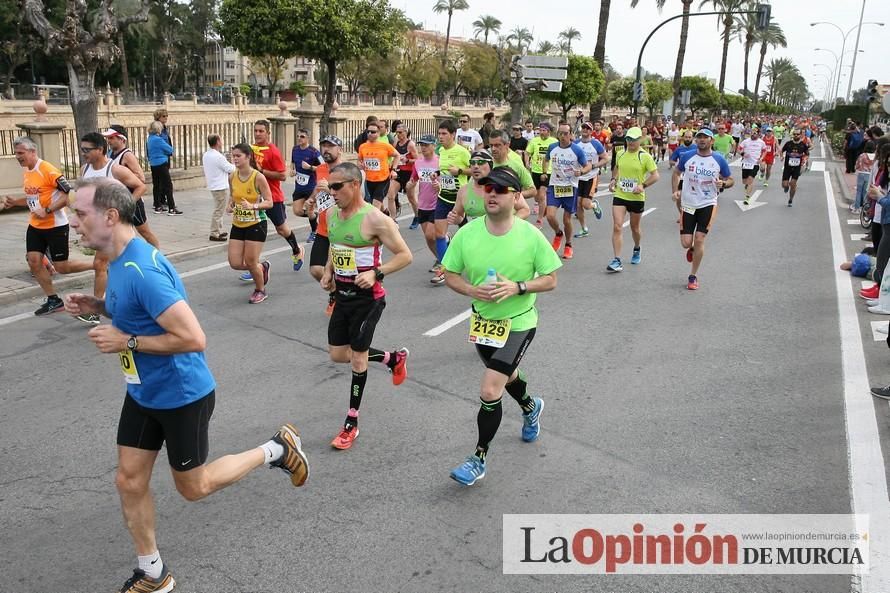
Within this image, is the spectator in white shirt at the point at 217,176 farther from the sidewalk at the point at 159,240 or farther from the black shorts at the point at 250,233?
the black shorts at the point at 250,233

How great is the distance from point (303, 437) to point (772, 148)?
76.9 ft

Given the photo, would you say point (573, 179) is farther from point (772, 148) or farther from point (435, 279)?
point (772, 148)

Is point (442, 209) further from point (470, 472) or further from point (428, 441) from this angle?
point (470, 472)

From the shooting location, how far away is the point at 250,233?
7965 millimetres

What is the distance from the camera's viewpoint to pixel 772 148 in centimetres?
2420

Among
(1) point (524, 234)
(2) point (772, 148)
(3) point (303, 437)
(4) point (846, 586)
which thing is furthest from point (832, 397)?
(2) point (772, 148)

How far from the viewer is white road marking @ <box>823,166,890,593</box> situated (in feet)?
12.1

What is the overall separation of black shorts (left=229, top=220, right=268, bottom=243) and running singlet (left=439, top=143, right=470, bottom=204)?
7.97 feet

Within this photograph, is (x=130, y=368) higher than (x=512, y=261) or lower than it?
lower

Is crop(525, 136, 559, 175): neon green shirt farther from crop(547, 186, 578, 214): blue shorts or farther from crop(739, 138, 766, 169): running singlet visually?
crop(739, 138, 766, 169): running singlet

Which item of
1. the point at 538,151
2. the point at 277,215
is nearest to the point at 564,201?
the point at 538,151

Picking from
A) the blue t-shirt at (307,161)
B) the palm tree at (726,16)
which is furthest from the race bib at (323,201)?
the palm tree at (726,16)

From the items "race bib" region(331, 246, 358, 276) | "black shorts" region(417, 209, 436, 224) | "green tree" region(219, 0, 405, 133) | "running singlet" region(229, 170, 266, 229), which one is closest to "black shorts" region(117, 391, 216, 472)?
"race bib" region(331, 246, 358, 276)

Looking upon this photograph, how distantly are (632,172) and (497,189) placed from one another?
6307mm
